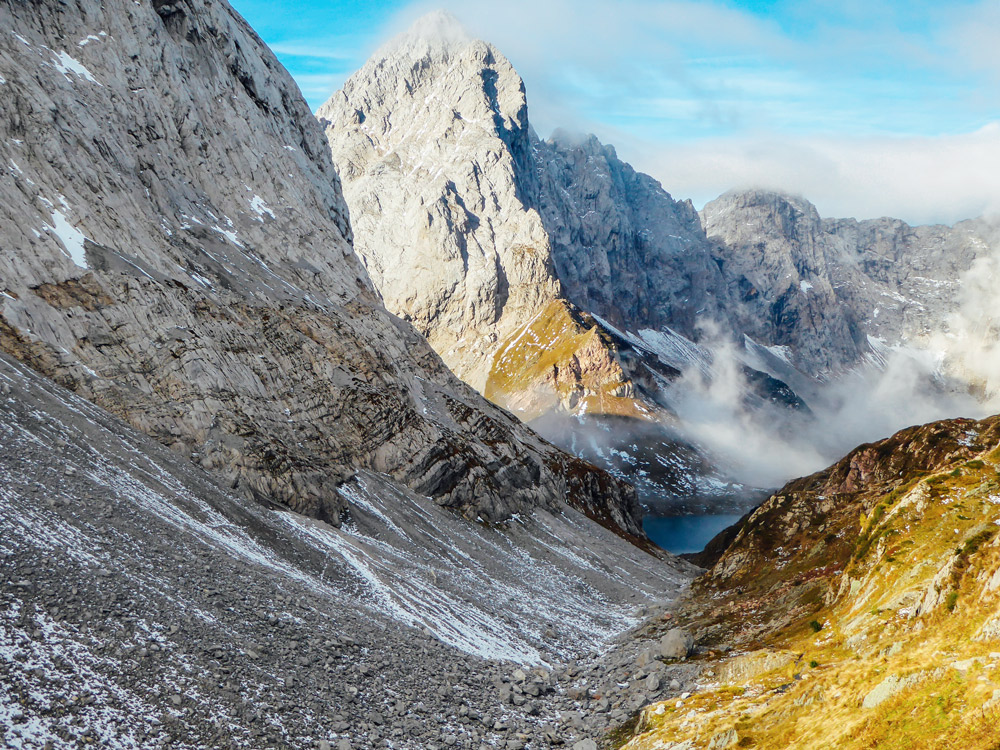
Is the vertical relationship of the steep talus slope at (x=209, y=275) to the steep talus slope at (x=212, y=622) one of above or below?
above

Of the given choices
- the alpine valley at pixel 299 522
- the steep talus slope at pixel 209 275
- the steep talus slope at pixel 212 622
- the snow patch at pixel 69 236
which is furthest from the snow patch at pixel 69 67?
the steep talus slope at pixel 212 622

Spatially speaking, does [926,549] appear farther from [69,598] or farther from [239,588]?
[69,598]

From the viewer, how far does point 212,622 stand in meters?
42.4

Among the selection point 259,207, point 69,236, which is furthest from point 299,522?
point 259,207

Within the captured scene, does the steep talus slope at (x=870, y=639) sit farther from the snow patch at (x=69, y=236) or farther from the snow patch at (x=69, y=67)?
the snow patch at (x=69, y=67)

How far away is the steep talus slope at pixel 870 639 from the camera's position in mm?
24578

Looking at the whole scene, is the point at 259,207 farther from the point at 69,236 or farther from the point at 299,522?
the point at 299,522

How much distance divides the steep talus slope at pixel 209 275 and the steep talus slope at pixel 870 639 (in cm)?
4774

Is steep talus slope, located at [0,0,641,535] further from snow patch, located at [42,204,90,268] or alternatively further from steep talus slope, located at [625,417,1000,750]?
steep talus slope, located at [625,417,1000,750]

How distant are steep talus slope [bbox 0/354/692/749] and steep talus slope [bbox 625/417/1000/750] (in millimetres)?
12717

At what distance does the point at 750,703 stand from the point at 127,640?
3090cm

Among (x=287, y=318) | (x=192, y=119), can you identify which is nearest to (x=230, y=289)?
(x=287, y=318)

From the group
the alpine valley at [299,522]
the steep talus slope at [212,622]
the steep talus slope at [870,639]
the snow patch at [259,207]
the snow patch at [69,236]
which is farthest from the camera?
the snow patch at [259,207]

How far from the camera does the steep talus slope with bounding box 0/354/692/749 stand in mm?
33000
